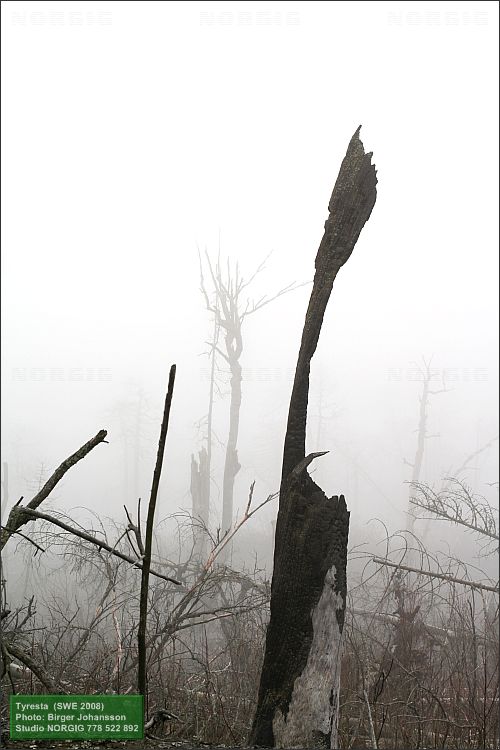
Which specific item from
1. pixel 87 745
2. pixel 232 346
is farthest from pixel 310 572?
pixel 232 346

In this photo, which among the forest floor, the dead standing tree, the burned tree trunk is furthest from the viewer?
the dead standing tree

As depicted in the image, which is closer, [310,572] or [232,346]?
[310,572]

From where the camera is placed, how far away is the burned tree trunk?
1.93m

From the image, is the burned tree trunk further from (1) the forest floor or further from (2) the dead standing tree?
(2) the dead standing tree

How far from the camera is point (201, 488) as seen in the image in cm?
1382

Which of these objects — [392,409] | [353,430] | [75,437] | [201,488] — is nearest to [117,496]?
[75,437]

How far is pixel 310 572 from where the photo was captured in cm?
202

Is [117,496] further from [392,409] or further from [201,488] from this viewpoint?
[201,488]

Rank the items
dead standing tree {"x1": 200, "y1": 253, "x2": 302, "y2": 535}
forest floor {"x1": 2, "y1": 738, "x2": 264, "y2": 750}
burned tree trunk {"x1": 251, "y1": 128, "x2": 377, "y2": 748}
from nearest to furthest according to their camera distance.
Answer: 1. forest floor {"x1": 2, "y1": 738, "x2": 264, "y2": 750}
2. burned tree trunk {"x1": 251, "y1": 128, "x2": 377, "y2": 748}
3. dead standing tree {"x1": 200, "y1": 253, "x2": 302, "y2": 535}

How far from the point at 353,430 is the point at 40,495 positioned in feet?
163

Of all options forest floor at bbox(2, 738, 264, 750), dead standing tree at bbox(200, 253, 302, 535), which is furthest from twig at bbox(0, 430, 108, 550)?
dead standing tree at bbox(200, 253, 302, 535)

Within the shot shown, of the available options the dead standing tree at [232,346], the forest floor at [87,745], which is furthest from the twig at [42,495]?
the dead standing tree at [232,346]

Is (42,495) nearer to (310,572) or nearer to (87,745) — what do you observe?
(87,745)

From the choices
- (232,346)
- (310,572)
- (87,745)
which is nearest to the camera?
(87,745)
